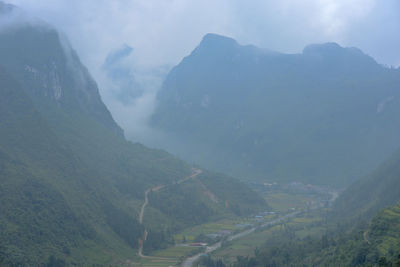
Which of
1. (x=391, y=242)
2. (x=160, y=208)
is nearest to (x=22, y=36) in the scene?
(x=160, y=208)

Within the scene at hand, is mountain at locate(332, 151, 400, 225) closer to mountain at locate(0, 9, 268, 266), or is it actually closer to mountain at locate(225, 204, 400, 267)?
mountain at locate(0, 9, 268, 266)

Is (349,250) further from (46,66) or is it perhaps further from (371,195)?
(46,66)

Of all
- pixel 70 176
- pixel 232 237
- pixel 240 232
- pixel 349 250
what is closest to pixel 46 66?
pixel 70 176

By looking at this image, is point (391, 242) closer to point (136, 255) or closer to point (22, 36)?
point (136, 255)

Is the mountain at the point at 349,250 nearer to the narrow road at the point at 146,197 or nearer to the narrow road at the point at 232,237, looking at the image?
the narrow road at the point at 232,237

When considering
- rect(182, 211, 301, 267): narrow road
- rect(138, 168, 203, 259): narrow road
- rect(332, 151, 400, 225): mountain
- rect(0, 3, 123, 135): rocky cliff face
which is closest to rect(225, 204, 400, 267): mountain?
rect(182, 211, 301, 267): narrow road

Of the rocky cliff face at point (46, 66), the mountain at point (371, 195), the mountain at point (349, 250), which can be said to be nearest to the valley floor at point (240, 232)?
the mountain at point (371, 195)

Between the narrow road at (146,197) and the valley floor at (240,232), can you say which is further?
the narrow road at (146,197)

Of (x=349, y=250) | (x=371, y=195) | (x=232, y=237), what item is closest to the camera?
(x=349, y=250)
